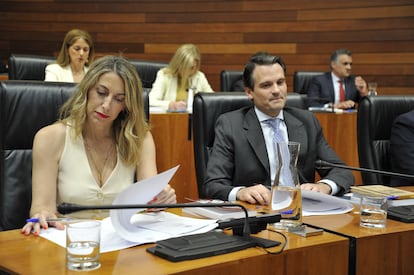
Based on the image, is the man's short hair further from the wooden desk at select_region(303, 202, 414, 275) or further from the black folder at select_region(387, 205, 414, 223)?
the wooden desk at select_region(303, 202, 414, 275)

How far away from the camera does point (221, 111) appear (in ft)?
8.84

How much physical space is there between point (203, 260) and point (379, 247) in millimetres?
539

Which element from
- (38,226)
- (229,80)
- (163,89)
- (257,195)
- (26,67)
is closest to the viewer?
(38,226)

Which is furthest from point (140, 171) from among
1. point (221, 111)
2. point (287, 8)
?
point (287, 8)

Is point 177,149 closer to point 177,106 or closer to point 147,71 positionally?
point 177,106

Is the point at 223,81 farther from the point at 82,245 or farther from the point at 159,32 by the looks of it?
the point at 82,245

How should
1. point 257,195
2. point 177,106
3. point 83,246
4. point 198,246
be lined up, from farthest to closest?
1. point 177,106
2. point 257,195
3. point 198,246
4. point 83,246

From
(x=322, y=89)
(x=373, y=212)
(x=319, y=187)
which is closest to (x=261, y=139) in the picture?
(x=319, y=187)

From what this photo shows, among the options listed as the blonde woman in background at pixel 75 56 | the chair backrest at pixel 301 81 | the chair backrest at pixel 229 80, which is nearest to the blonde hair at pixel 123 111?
the blonde woman in background at pixel 75 56

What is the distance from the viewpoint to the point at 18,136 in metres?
2.17

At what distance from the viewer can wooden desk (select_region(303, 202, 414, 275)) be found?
5.15 ft

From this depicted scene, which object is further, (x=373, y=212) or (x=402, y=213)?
(x=402, y=213)

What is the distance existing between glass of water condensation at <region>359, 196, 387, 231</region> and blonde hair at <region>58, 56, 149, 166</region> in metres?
0.90

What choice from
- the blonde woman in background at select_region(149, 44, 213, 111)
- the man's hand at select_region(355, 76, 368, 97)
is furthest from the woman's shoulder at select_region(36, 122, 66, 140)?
the man's hand at select_region(355, 76, 368, 97)
